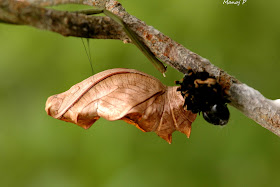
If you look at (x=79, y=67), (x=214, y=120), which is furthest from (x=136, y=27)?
(x=79, y=67)

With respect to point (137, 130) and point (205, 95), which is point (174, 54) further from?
point (137, 130)

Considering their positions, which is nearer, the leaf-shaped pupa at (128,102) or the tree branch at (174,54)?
the tree branch at (174,54)

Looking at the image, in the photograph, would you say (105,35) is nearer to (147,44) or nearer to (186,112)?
(147,44)

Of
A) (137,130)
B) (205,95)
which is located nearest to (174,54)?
Result: (205,95)

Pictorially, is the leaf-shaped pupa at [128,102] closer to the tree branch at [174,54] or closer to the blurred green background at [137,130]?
the tree branch at [174,54]

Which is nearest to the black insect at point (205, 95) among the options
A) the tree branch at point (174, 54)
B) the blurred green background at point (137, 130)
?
the tree branch at point (174, 54)

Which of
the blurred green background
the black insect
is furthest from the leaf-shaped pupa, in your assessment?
the blurred green background

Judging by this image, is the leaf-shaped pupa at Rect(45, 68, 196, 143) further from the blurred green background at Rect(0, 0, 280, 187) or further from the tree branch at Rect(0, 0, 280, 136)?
the blurred green background at Rect(0, 0, 280, 187)
